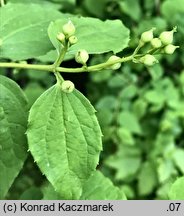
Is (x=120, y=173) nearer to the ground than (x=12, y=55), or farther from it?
nearer to the ground

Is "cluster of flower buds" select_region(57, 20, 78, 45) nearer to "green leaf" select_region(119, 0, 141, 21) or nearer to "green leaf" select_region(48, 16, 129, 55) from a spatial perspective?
"green leaf" select_region(48, 16, 129, 55)

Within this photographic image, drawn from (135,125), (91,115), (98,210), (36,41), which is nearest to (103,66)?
(91,115)

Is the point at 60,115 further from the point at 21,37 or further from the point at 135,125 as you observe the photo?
the point at 135,125

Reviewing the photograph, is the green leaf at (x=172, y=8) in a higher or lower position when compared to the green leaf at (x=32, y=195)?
higher

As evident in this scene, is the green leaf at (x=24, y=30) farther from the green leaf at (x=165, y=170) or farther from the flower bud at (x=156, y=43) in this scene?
the green leaf at (x=165, y=170)

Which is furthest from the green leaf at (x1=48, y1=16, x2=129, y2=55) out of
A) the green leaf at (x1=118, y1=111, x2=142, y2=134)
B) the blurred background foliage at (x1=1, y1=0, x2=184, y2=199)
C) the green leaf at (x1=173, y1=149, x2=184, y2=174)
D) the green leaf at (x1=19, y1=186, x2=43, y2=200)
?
the green leaf at (x1=173, y1=149, x2=184, y2=174)

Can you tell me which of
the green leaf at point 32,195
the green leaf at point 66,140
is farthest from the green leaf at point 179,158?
the green leaf at point 66,140
